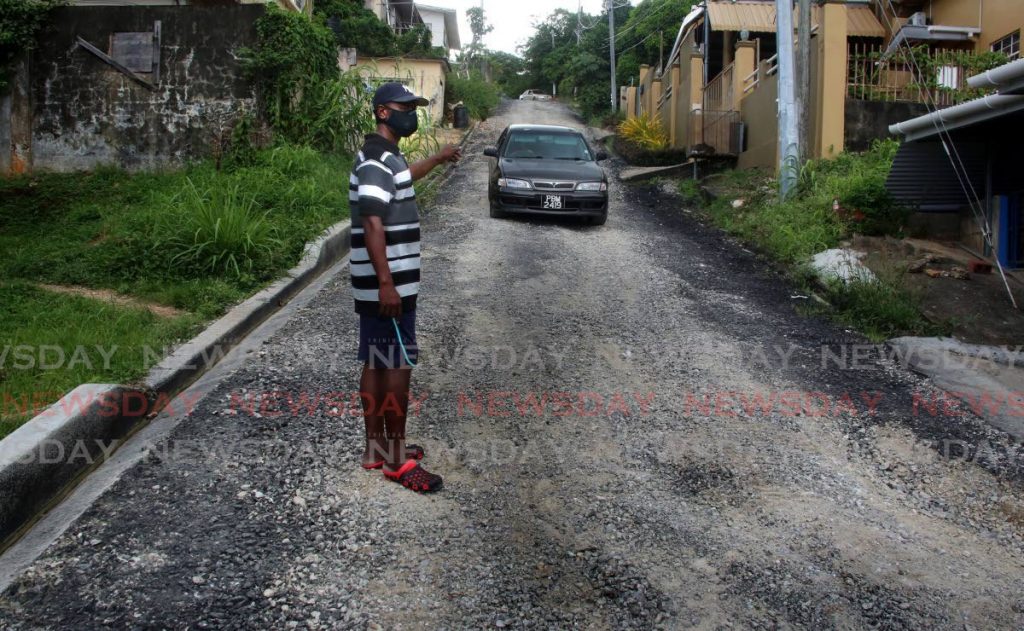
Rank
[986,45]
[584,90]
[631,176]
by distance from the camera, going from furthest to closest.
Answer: [584,90]
[631,176]
[986,45]

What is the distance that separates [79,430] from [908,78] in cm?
1440

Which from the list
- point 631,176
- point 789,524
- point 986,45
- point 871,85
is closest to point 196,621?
point 789,524

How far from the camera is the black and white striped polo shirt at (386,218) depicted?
12.3ft

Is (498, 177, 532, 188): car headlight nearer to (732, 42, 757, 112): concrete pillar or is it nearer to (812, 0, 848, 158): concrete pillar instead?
(812, 0, 848, 158): concrete pillar

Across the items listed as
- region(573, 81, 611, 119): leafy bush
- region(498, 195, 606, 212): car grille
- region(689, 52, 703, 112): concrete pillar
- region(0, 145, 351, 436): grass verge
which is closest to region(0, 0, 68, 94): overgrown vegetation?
region(0, 145, 351, 436): grass verge

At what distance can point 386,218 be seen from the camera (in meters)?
3.77

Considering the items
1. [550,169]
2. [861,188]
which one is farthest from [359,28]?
[861,188]

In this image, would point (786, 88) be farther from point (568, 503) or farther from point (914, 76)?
point (568, 503)

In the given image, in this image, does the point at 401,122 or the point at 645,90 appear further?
the point at 645,90

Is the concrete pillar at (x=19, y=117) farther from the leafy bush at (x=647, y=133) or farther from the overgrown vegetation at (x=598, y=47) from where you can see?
the overgrown vegetation at (x=598, y=47)

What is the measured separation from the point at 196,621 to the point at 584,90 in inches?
1604

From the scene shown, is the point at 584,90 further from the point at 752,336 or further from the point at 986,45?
the point at 752,336

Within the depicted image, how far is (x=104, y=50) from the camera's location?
12.3 m

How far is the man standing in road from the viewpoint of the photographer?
3732 mm
